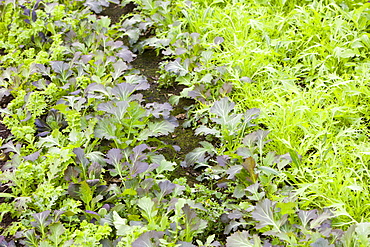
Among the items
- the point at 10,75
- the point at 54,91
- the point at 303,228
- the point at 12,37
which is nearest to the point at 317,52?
the point at 303,228

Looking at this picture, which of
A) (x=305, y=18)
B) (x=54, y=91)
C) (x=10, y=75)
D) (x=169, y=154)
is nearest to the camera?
(x=169, y=154)

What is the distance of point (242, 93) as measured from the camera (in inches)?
135

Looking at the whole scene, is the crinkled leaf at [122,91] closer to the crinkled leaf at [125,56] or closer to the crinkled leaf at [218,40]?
the crinkled leaf at [125,56]

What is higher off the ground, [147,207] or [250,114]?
[250,114]

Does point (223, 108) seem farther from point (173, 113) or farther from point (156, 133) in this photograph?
point (173, 113)

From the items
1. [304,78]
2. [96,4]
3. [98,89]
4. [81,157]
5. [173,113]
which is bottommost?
[173,113]

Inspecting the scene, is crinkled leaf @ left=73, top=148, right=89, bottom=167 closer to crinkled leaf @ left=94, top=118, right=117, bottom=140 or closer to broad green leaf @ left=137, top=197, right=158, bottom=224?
crinkled leaf @ left=94, top=118, right=117, bottom=140

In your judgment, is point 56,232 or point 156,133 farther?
point 156,133

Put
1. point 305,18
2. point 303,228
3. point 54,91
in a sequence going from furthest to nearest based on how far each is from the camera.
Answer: point 305,18 < point 54,91 < point 303,228

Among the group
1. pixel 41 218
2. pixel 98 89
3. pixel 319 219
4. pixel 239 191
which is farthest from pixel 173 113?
pixel 319 219

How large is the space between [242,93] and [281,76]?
0.37 m

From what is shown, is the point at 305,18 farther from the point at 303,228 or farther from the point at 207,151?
the point at 303,228

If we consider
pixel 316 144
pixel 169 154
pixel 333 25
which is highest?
pixel 333 25

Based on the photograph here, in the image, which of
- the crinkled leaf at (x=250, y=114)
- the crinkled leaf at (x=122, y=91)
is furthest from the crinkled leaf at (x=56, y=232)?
the crinkled leaf at (x=250, y=114)
